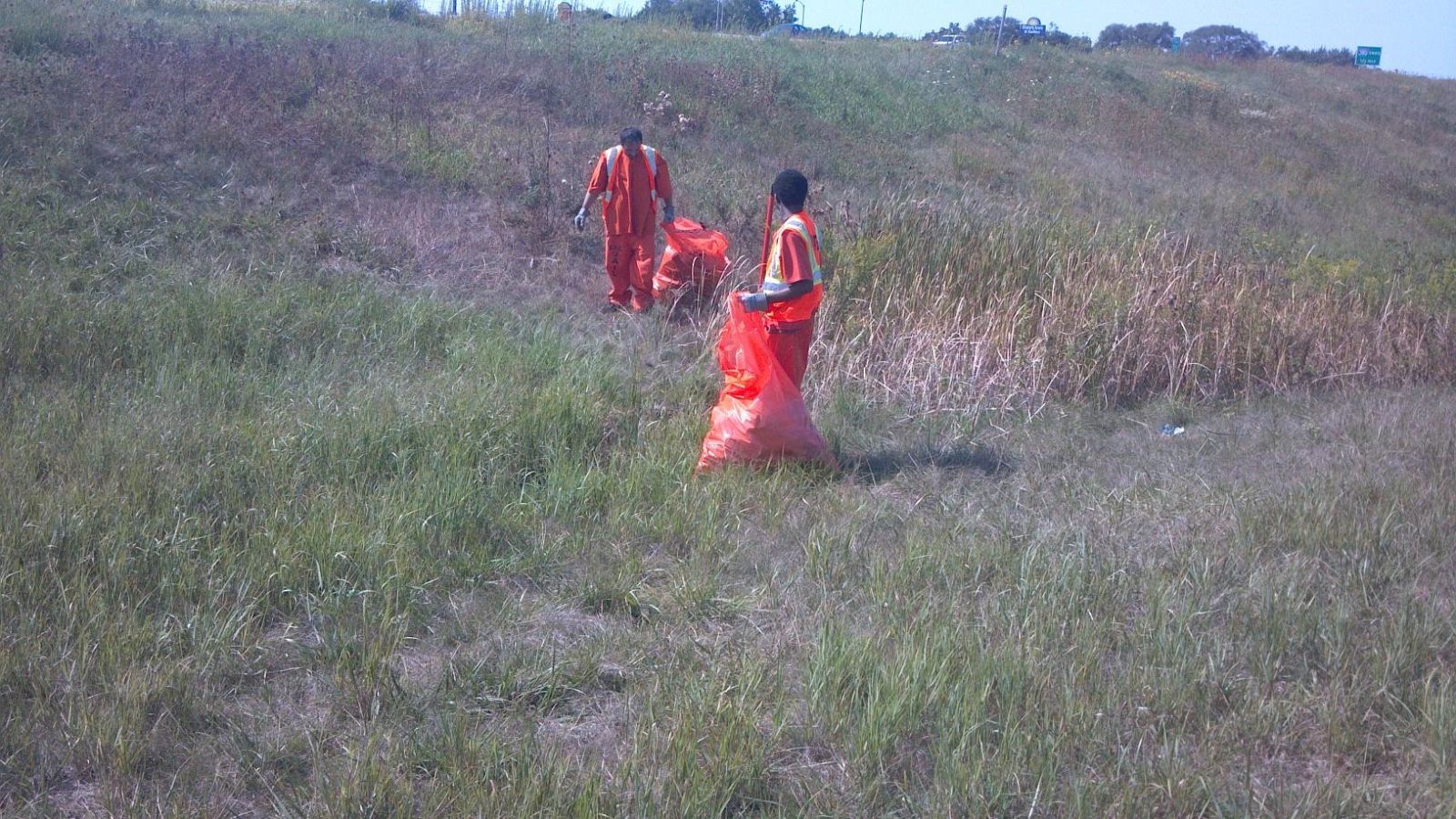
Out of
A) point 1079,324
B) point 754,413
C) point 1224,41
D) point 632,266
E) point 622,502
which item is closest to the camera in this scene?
point 622,502

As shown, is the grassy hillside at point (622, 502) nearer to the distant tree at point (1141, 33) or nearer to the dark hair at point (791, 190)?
the dark hair at point (791, 190)

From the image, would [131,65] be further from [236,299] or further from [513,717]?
[513,717]

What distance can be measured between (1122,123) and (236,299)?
19414 millimetres

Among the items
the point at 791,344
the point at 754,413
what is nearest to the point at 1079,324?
the point at 791,344

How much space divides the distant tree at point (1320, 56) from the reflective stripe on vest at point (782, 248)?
52323 millimetres

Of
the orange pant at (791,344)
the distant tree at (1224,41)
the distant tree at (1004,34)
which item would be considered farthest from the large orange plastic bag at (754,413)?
the distant tree at (1224,41)

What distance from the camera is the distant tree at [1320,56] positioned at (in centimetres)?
5189

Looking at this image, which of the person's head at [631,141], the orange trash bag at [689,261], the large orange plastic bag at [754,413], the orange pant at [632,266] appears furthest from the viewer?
the orange pant at [632,266]

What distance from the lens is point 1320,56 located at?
54406 millimetres

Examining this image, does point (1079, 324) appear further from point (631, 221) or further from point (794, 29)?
point (794, 29)

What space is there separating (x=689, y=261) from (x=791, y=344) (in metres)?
3.26

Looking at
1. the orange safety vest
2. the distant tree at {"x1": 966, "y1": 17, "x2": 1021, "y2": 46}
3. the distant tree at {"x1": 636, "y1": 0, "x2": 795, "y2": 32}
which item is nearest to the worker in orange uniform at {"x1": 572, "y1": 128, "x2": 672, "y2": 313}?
the orange safety vest

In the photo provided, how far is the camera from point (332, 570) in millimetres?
4477

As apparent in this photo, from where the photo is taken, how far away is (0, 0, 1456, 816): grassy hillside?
11.3 feet
